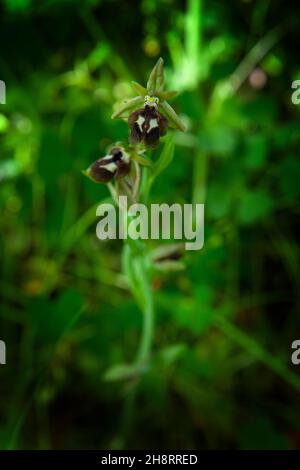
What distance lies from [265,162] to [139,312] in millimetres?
398

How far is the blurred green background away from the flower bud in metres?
0.29

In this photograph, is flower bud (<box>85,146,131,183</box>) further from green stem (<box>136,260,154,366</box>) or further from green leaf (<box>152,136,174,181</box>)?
green stem (<box>136,260,154,366</box>)

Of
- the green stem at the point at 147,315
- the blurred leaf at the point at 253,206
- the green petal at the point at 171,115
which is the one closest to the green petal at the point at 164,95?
the green petal at the point at 171,115

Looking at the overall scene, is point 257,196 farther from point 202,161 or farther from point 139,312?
point 139,312

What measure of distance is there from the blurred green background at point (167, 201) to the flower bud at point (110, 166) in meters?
0.29

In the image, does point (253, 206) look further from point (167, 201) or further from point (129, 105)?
point (129, 105)

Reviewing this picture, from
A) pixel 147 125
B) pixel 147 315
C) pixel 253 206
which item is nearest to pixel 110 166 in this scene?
pixel 147 125

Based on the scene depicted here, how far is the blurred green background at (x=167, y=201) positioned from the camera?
Answer: 0.96 m

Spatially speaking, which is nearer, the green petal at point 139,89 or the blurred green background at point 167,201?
the green petal at point 139,89

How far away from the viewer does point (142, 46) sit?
3.83ft

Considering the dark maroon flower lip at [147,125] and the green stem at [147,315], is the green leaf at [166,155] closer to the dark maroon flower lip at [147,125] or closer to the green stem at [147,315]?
the dark maroon flower lip at [147,125]

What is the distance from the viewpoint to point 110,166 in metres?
0.63

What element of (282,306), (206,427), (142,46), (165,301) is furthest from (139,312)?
(142,46)
